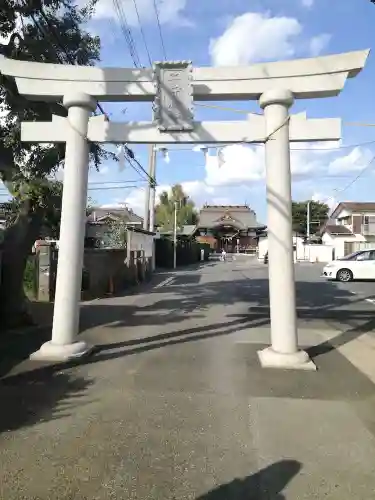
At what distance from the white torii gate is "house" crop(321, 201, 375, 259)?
42197 mm

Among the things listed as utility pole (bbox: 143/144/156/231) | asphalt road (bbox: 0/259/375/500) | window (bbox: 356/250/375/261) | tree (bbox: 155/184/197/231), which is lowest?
asphalt road (bbox: 0/259/375/500)

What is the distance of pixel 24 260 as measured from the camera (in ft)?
28.5

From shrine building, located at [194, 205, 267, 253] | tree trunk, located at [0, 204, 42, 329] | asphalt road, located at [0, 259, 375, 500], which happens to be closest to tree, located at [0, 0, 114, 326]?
tree trunk, located at [0, 204, 42, 329]

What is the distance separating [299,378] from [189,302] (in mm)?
7657

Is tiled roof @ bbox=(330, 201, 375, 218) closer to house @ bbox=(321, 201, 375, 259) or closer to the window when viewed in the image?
house @ bbox=(321, 201, 375, 259)

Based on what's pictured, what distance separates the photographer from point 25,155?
957 centimetres

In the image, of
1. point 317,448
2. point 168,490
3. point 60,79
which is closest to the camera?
point 168,490

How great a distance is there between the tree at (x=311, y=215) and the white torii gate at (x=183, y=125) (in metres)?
65.0

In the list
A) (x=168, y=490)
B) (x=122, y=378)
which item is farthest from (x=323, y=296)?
(x=168, y=490)

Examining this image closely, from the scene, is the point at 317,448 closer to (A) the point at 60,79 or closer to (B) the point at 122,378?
(B) the point at 122,378

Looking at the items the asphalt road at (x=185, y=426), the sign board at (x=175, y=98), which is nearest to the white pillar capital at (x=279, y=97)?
Result: the sign board at (x=175, y=98)

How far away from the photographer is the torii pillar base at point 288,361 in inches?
242

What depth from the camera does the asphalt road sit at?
3139 mm

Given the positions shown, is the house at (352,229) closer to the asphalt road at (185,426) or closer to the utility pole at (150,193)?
the utility pole at (150,193)
